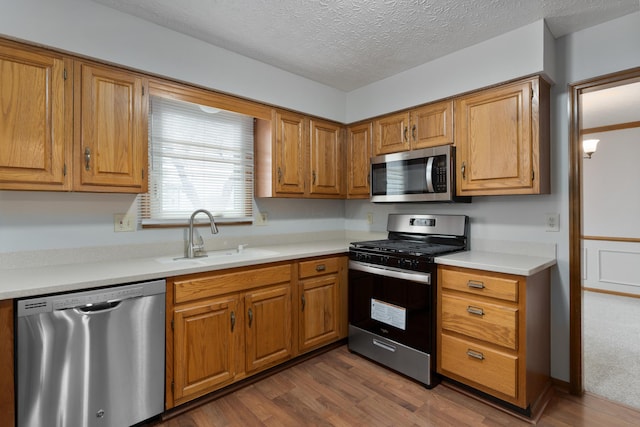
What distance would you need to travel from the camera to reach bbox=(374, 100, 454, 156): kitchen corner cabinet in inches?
98.7

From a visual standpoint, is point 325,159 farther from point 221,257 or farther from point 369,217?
point 221,257

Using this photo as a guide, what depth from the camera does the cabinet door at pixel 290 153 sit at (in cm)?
275

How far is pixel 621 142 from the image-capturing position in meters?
4.40

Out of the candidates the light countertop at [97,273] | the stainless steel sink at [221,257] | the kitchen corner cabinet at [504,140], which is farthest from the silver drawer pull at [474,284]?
the stainless steel sink at [221,257]

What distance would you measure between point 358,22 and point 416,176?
121cm

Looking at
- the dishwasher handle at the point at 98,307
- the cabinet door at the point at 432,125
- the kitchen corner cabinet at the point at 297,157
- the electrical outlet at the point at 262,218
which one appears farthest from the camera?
the electrical outlet at the point at 262,218

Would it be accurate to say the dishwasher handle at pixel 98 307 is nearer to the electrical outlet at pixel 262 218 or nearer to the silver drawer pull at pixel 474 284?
the electrical outlet at pixel 262 218

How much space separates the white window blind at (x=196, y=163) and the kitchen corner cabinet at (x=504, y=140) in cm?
175

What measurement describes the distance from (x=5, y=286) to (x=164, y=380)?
35.1 inches

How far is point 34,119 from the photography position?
169cm

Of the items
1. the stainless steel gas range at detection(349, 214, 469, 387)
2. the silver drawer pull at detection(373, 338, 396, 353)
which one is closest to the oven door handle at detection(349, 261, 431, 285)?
the stainless steel gas range at detection(349, 214, 469, 387)

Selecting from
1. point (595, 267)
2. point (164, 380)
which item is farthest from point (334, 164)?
point (595, 267)

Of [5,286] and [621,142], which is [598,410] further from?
[621,142]

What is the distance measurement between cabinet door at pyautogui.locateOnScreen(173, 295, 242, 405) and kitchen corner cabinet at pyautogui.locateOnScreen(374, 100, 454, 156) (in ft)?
5.98
